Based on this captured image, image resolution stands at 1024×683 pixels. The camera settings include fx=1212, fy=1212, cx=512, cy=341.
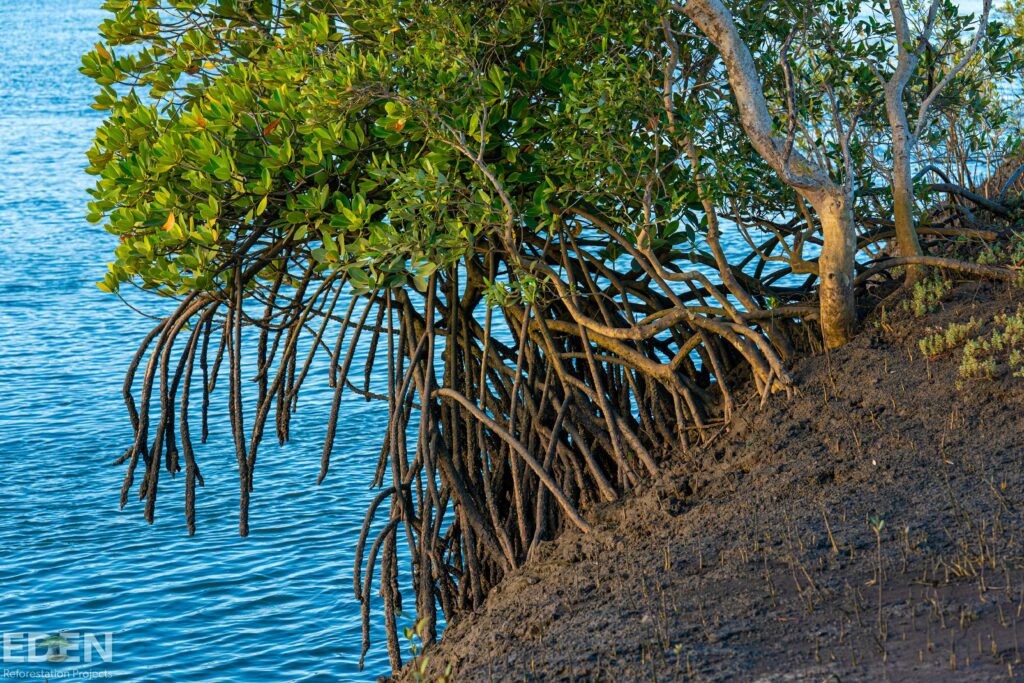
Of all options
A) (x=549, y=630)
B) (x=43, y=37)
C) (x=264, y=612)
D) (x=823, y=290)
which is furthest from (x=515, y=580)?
(x=43, y=37)

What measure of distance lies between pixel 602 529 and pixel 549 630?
1.34m

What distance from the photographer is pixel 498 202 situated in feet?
25.7

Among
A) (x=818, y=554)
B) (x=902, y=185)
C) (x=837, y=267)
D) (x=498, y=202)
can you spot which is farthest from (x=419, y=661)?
(x=902, y=185)

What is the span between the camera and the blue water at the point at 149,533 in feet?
34.3

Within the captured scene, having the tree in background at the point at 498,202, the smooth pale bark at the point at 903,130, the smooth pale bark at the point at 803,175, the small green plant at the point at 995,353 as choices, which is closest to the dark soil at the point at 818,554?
the small green plant at the point at 995,353

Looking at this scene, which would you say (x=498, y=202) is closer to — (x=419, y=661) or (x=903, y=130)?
(x=903, y=130)

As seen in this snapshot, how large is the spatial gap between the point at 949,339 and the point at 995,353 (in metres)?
0.29

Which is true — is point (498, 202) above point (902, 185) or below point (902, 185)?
above

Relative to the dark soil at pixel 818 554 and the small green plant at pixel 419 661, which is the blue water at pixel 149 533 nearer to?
the small green plant at pixel 419 661

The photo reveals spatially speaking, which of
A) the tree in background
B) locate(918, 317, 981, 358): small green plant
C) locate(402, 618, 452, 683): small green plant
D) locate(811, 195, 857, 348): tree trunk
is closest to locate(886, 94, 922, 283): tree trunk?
the tree in background

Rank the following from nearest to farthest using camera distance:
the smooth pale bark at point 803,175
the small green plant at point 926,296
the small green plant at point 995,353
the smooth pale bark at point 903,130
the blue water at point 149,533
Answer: the small green plant at point 995,353, the smooth pale bark at point 803,175, the small green plant at point 926,296, the smooth pale bark at point 903,130, the blue water at point 149,533

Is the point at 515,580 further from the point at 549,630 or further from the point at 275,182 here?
the point at 275,182

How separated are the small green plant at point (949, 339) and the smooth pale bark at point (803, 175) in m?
0.57

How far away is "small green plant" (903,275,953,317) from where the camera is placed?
26.6 feet
